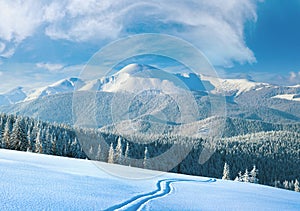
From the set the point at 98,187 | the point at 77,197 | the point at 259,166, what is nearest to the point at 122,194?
the point at 98,187

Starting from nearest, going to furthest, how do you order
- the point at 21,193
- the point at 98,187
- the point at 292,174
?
the point at 21,193 → the point at 98,187 → the point at 292,174

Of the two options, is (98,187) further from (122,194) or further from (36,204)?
(36,204)

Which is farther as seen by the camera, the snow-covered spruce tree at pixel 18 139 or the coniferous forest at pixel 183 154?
the coniferous forest at pixel 183 154

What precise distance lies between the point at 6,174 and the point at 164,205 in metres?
5.56

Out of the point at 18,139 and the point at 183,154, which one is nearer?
the point at 18,139

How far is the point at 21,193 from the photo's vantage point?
27.6ft

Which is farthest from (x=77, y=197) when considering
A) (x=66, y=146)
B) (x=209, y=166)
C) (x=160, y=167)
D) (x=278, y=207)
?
(x=209, y=166)

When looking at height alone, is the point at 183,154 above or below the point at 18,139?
above

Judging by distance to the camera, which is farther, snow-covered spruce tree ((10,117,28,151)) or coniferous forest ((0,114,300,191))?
coniferous forest ((0,114,300,191))

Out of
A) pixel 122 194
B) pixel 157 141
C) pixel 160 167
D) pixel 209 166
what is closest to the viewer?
pixel 122 194

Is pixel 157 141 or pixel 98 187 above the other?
pixel 157 141

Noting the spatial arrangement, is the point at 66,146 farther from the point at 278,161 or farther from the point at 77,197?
the point at 278,161

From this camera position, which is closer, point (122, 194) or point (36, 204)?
point (36, 204)

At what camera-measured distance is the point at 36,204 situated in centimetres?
755
